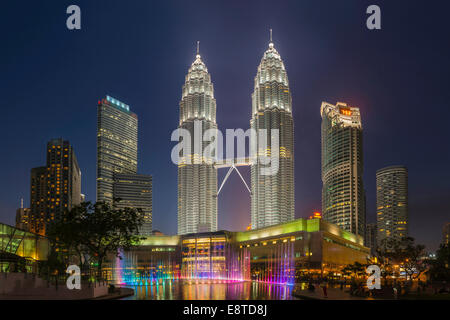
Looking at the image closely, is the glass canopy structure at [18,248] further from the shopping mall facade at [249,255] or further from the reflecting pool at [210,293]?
the shopping mall facade at [249,255]

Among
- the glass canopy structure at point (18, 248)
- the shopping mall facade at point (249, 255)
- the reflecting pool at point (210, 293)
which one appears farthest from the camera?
the shopping mall facade at point (249, 255)

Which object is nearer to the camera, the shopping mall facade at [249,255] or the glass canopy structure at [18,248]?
the glass canopy structure at [18,248]

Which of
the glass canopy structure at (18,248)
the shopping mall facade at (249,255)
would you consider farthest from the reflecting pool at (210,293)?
the shopping mall facade at (249,255)

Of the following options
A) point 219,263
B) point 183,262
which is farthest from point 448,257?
point 183,262

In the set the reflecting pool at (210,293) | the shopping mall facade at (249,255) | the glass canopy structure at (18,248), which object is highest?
the glass canopy structure at (18,248)

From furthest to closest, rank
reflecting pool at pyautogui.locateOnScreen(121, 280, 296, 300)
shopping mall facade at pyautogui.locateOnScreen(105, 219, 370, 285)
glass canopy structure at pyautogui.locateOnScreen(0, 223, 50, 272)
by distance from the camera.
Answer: shopping mall facade at pyautogui.locateOnScreen(105, 219, 370, 285) → glass canopy structure at pyautogui.locateOnScreen(0, 223, 50, 272) → reflecting pool at pyautogui.locateOnScreen(121, 280, 296, 300)

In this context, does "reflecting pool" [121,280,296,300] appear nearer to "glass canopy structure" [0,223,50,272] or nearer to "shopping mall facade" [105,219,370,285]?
"glass canopy structure" [0,223,50,272]

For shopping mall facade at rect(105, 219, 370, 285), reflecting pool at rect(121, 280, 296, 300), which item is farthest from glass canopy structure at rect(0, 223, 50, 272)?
shopping mall facade at rect(105, 219, 370, 285)

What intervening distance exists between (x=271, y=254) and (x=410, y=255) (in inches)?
3289

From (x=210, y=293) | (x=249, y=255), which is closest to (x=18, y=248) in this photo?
(x=210, y=293)

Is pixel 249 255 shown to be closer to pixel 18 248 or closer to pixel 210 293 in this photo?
pixel 210 293
